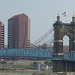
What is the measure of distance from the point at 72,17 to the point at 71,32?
6.20 meters

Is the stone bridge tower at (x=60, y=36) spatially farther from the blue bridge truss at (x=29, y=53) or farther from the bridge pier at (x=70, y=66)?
the blue bridge truss at (x=29, y=53)

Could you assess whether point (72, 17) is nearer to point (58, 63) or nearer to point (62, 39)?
point (62, 39)

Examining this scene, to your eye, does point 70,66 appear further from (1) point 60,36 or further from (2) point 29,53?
(2) point 29,53

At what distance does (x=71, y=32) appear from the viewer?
122125mm

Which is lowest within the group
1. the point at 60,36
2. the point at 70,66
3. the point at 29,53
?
the point at 70,66

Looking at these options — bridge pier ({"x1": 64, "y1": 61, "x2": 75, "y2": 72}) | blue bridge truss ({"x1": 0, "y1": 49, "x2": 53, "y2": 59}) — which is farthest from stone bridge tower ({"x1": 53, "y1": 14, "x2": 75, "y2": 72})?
blue bridge truss ({"x1": 0, "y1": 49, "x2": 53, "y2": 59})

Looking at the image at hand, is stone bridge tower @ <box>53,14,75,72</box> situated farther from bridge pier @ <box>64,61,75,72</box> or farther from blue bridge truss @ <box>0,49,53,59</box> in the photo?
blue bridge truss @ <box>0,49,53,59</box>

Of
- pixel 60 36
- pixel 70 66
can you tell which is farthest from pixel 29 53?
pixel 70 66

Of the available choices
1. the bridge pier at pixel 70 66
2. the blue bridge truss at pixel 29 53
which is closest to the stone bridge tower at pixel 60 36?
the bridge pier at pixel 70 66

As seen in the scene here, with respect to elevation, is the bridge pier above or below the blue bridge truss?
below

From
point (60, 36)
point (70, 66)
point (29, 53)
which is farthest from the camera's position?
point (29, 53)

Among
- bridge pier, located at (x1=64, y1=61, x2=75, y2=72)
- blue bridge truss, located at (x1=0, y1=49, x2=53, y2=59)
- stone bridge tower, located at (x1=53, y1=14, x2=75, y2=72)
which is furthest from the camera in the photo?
blue bridge truss, located at (x1=0, y1=49, x2=53, y2=59)

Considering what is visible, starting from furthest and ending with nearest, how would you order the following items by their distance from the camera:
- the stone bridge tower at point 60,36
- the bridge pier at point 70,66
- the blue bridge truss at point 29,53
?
the blue bridge truss at point 29,53, the bridge pier at point 70,66, the stone bridge tower at point 60,36

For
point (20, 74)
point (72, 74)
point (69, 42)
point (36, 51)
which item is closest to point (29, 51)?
point (36, 51)
